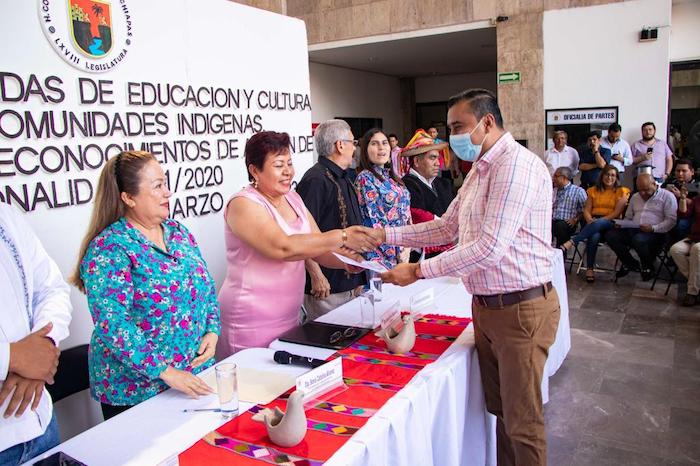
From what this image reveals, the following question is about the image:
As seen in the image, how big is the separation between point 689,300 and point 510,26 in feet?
19.1

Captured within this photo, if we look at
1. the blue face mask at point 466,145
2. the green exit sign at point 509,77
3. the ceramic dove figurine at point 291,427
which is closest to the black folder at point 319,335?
the ceramic dove figurine at point 291,427

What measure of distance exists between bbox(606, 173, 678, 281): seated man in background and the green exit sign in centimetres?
365

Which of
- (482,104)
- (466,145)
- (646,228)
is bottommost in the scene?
(646,228)

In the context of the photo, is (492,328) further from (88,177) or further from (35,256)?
(88,177)

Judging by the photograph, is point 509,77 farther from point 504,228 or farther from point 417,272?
point 504,228

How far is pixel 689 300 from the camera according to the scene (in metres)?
5.35

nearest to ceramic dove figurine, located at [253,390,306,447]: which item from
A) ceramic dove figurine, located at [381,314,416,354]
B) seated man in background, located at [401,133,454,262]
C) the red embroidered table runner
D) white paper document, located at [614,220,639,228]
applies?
the red embroidered table runner

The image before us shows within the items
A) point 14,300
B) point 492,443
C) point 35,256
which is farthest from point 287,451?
point 492,443

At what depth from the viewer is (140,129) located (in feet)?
11.0

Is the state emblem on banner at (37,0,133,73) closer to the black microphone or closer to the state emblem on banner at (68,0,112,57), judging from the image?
the state emblem on banner at (68,0,112,57)

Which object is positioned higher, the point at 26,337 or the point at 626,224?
the point at 26,337

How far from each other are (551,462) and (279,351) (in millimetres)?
1674

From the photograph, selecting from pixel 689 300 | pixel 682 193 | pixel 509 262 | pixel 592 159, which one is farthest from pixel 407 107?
pixel 509 262

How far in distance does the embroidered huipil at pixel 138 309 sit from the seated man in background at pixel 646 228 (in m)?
5.68
